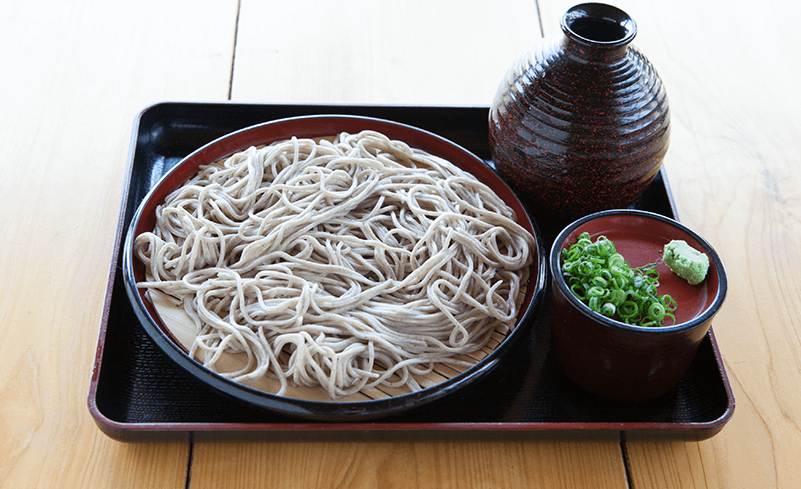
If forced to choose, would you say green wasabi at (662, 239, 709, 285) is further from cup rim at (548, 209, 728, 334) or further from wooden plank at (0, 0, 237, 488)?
wooden plank at (0, 0, 237, 488)

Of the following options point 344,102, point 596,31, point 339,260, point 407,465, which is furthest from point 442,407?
point 344,102

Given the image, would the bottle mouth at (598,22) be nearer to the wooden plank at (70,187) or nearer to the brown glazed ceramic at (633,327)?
the brown glazed ceramic at (633,327)

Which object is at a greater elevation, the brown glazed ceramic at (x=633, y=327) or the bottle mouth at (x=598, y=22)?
the bottle mouth at (x=598, y=22)

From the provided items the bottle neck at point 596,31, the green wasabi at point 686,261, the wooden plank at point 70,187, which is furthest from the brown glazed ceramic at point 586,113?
the wooden plank at point 70,187

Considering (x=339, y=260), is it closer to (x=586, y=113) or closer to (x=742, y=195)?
(x=586, y=113)

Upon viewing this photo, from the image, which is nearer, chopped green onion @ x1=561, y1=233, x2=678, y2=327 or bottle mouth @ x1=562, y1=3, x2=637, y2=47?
chopped green onion @ x1=561, y1=233, x2=678, y2=327

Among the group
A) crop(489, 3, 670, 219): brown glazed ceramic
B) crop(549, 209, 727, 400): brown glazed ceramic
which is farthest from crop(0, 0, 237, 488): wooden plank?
crop(489, 3, 670, 219): brown glazed ceramic

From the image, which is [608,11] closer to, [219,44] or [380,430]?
[380,430]
